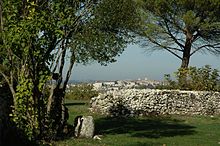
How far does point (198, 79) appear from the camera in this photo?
83.4 ft

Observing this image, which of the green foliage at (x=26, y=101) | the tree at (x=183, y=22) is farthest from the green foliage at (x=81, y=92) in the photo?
the green foliage at (x=26, y=101)

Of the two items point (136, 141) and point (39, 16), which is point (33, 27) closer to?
point (39, 16)

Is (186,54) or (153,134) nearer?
(153,134)

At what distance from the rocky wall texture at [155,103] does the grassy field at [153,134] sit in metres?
1.19

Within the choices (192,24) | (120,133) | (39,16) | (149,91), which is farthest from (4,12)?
(192,24)

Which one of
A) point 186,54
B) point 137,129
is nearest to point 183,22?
point 186,54

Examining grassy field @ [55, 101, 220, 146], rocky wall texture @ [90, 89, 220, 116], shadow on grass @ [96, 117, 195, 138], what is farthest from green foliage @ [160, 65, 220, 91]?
shadow on grass @ [96, 117, 195, 138]

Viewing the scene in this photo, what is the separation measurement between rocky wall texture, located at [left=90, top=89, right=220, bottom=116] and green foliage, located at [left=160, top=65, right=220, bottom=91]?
42.0 inches

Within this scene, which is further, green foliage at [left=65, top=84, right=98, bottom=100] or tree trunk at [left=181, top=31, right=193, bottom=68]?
tree trunk at [left=181, top=31, right=193, bottom=68]

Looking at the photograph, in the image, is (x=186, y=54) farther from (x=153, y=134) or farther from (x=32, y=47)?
(x=32, y=47)

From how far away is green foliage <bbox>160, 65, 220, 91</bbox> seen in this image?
25.3 metres

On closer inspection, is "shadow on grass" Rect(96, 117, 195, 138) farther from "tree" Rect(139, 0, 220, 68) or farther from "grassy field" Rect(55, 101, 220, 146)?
"tree" Rect(139, 0, 220, 68)

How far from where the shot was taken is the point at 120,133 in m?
14.7

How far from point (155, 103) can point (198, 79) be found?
387cm
